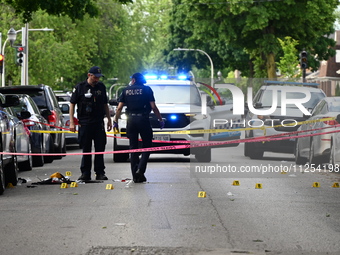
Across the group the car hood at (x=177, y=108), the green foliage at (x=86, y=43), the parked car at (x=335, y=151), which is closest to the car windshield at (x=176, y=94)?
the car hood at (x=177, y=108)

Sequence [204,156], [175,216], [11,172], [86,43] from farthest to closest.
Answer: [86,43] → [204,156] → [11,172] → [175,216]

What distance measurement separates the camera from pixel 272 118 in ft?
74.4

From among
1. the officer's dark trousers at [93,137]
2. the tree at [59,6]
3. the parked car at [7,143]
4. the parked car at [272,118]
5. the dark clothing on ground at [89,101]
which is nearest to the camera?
the parked car at [7,143]

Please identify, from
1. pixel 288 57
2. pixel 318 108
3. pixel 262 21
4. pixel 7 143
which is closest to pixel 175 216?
pixel 7 143

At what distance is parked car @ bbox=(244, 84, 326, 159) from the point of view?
22500 mm

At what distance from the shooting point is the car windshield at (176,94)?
2147 centimetres

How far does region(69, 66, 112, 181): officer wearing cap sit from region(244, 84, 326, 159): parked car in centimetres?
734

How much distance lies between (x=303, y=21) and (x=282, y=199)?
3828 cm

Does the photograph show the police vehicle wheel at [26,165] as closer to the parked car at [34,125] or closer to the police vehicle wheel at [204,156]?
the parked car at [34,125]

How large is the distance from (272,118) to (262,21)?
25535mm

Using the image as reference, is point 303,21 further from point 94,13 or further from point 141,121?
point 141,121

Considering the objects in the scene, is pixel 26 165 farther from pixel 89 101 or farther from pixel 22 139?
pixel 89 101

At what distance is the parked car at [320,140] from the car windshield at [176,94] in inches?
103

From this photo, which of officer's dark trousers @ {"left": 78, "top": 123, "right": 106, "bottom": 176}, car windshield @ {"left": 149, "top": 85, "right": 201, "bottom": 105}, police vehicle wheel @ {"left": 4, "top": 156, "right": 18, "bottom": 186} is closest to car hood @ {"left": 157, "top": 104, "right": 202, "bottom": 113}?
car windshield @ {"left": 149, "top": 85, "right": 201, "bottom": 105}
